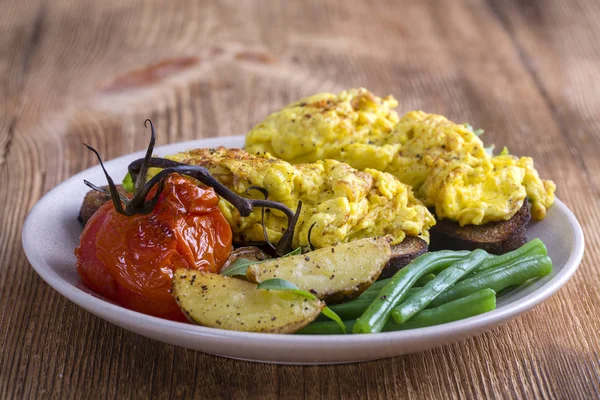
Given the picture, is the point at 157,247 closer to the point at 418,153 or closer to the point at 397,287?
the point at 397,287

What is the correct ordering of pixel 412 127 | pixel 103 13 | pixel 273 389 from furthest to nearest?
pixel 103 13 < pixel 412 127 < pixel 273 389

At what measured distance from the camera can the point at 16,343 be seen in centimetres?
395

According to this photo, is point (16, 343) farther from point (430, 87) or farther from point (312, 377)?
point (430, 87)

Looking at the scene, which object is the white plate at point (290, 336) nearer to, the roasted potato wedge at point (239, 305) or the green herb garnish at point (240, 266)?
the roasted potato wedge at point (239, 305)

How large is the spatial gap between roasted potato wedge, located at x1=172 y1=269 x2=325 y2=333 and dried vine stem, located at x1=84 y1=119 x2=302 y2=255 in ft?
1.35

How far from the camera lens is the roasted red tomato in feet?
11.8

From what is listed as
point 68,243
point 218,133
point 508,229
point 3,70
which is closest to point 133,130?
point 218,133

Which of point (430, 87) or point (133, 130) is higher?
point (133, 130)

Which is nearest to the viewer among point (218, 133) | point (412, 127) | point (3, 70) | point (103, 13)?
point (412, 127)

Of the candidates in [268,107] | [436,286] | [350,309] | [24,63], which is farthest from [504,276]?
[24,63]

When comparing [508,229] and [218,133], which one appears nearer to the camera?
[508,229]

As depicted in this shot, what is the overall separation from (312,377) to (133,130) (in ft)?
12.8

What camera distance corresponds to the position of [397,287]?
3.55 m

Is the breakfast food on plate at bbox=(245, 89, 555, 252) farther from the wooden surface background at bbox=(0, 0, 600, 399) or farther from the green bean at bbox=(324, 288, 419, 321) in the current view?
the green bean at bbox=(324, 288, 419, 321)
